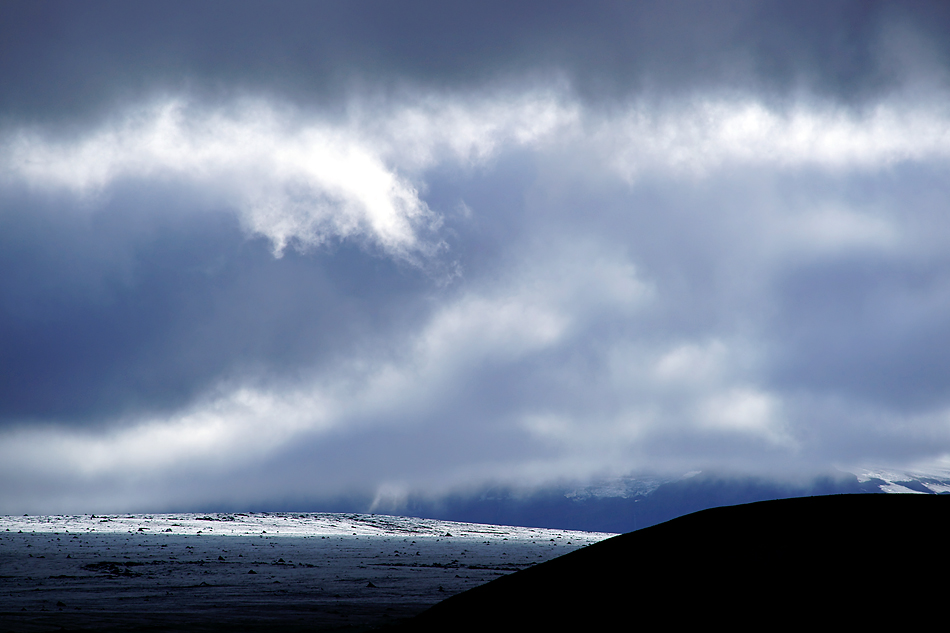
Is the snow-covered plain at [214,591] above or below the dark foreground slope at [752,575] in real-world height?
below

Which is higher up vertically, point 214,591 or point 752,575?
point 752,575

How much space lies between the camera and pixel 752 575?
309 inches

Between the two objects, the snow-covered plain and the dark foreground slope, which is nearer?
the dark foreground slope

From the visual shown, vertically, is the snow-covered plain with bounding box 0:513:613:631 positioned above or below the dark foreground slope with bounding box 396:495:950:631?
below

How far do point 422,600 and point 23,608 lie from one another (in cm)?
1126

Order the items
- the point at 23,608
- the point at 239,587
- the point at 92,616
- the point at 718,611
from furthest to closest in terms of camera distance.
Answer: the point at 239,587 → the point at 23,608 → the point at 92,616 → the point at 718,611

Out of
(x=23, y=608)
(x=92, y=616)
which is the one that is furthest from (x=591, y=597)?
(x=23, y=608)

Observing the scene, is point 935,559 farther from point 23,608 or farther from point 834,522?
point 23,608

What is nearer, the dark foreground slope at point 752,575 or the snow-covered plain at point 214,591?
the dark foreground slope at point 752,575

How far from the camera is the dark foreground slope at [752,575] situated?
7125mm

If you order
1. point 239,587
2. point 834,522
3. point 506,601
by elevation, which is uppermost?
point 834,522

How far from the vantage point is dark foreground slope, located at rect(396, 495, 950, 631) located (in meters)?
7.12

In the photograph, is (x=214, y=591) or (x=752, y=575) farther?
(x=214, y=591)

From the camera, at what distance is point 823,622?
22.7ft
